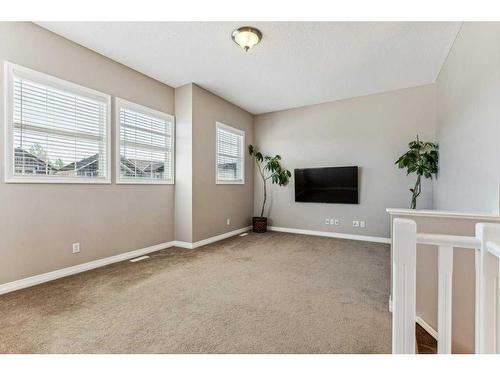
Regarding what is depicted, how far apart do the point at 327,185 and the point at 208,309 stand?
146 inches

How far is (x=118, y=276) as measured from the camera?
9.21 feet

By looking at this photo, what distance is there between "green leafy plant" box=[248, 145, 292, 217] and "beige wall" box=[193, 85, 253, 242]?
2.05ft

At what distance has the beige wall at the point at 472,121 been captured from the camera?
1.84m

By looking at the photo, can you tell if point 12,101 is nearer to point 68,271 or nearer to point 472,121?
point 68,271

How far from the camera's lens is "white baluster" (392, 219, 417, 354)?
0.81 m

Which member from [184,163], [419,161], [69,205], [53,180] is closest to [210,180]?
[184,163]

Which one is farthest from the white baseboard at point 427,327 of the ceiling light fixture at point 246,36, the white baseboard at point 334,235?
Result: the ceiling light fixture at point 246,36

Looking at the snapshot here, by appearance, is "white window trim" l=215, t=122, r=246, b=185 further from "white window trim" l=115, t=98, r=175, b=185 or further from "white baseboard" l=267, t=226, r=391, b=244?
"white baseboard" l=267, t=226, r=391, b=244

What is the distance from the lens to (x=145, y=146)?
3.80 m

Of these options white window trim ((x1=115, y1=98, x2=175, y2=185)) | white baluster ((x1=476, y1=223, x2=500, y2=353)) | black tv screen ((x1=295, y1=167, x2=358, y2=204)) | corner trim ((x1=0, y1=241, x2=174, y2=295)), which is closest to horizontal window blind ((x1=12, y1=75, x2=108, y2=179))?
white window trim ((x1=115, y1=98, x2=175, y2=185))

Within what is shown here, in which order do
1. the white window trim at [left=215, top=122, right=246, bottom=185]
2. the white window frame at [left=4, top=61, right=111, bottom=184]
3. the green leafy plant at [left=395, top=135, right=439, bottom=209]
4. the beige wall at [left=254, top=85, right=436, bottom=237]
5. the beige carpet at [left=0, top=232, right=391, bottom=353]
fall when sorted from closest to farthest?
the beige carpet at [left=0, top=232, right=391, bottom=353] → the white window frame at [left=4, top=61, right=111, bottom=184] → the green leafy plant at [left=395, top=135, right=439, bottom=209] → the beige wall at [left=254, top=85, right=436, bottom=237] → the white window trim at [left=215, top=122, right=246, bottom=185]

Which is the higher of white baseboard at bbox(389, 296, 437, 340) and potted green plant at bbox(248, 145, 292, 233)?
potted green plant at bbox(248, 145, 292, 233)

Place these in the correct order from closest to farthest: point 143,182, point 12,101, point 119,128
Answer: point 12,101 → point 119,128 → point 143,182
